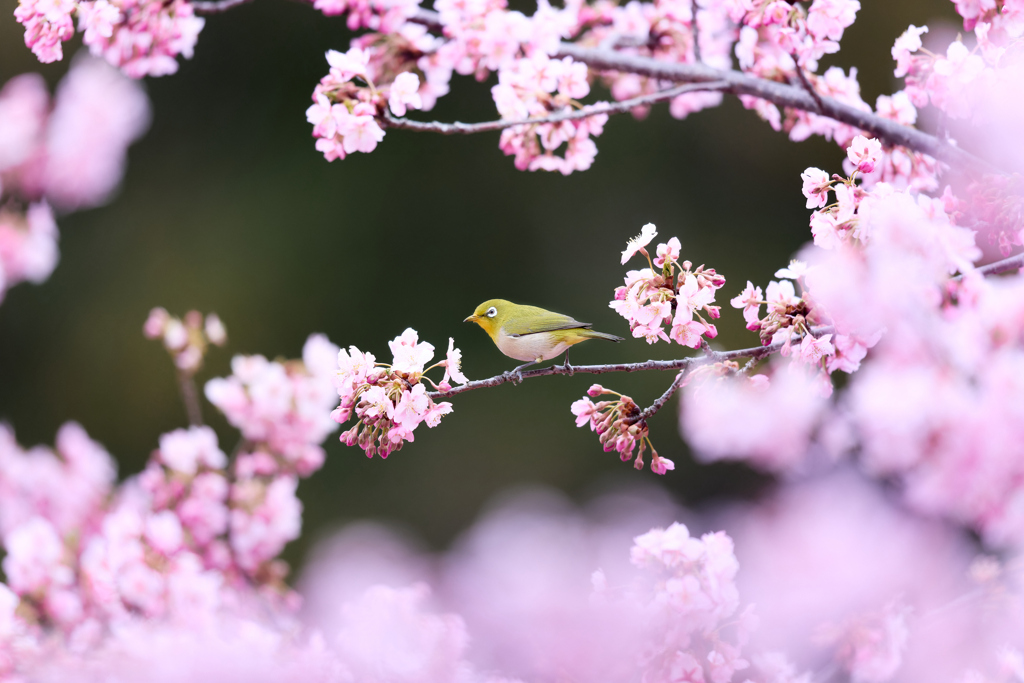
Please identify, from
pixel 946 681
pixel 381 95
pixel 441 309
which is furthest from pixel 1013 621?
pixel 441 309

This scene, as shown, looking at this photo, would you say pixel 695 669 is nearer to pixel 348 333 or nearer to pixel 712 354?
pixel 712 354

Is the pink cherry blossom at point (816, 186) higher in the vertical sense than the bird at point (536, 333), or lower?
higher

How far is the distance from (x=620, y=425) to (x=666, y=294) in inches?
9.1

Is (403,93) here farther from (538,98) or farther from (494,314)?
(494,314)

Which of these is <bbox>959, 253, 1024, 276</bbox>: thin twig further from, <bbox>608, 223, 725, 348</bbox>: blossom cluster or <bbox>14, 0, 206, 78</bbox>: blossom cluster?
<bbox>14, 0, 206, 78</bbox>: blossom cluster

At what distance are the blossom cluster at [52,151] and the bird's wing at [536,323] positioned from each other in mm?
2499

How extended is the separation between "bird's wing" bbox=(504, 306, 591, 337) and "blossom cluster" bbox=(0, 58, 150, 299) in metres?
2.50

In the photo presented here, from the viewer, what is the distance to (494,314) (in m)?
1.59

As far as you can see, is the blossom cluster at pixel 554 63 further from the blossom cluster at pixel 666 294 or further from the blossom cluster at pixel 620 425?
the blossom cluster at pixel 620 425

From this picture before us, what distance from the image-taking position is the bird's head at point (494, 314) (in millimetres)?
1549

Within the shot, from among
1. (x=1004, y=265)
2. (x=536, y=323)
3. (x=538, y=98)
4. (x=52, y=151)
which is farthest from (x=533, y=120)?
(x=52, y=151)

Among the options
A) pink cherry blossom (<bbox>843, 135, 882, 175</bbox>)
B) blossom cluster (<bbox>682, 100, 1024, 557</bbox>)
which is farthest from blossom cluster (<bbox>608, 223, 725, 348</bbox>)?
pink cherry blossom (<bbox>843, 135, 882, 175</bbox>)

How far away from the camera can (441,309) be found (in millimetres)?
4902

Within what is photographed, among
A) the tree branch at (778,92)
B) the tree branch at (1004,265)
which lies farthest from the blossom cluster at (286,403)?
the tree branch at (1004,265)
